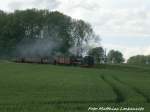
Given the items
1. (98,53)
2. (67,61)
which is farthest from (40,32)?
(67,61)

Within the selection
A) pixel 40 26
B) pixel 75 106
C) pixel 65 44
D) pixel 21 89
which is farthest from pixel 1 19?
pixel 75 106

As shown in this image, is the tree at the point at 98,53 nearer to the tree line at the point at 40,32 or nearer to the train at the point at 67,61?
the tree line at the point at 40,32

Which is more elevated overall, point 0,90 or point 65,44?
point 65,44

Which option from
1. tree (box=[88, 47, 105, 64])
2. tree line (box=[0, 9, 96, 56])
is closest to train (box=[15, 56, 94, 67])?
tree line (box=[0, 9, 96, 56])

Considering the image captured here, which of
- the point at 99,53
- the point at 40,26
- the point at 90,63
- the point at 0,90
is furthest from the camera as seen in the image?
the point at 99,53

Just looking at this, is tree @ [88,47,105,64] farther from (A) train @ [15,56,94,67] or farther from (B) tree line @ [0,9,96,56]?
(A) train @ [15,56,94,67]

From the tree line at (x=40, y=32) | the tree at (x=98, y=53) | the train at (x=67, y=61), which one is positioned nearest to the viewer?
the train at (x=67, y=61)

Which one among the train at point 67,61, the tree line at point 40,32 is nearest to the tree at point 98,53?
the tree line at point 40,32

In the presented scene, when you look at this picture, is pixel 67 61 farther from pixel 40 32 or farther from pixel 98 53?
pixel 98 53

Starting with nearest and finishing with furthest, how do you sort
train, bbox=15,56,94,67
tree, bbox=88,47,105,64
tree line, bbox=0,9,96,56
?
train, bbox=15,56,94,67 → tree line, bbox=0,9,96,56 → tree, bbox=88,47,105,64

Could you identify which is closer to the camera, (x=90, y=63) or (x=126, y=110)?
(x=126, y=110)

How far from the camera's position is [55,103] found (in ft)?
74.1

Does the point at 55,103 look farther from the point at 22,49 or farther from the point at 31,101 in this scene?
the point at 22,49

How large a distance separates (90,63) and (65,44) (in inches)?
1311
